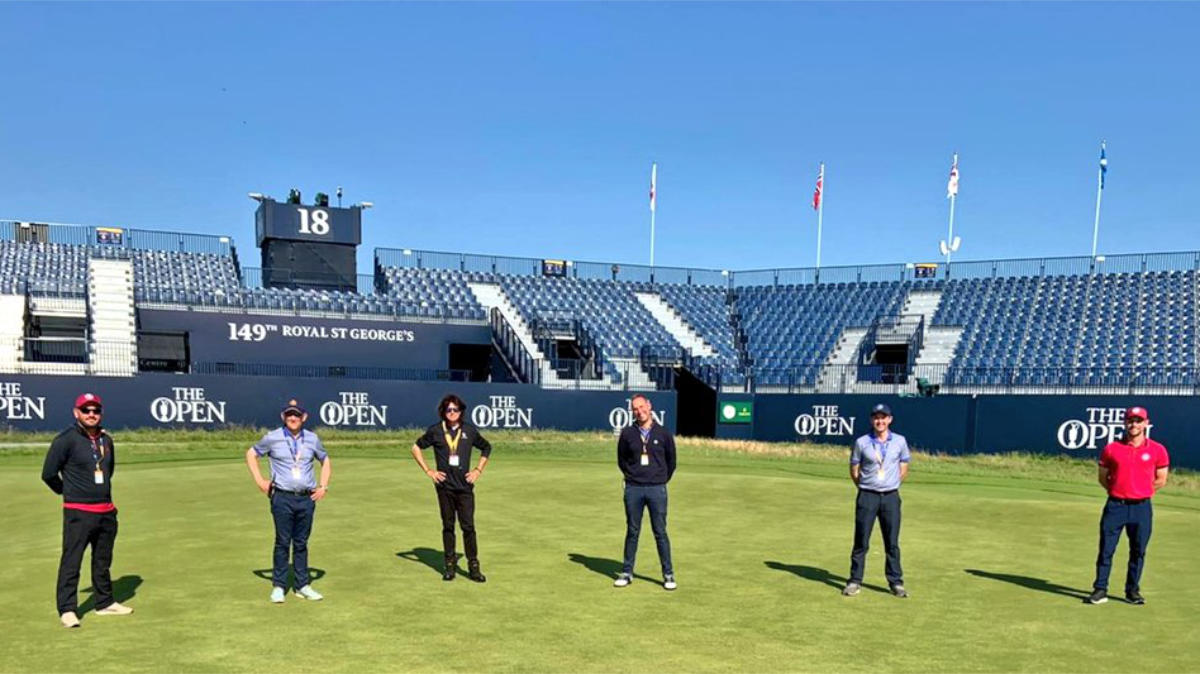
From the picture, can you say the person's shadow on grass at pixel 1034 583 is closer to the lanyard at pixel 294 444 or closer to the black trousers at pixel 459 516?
the black trousers at pixel 459 516

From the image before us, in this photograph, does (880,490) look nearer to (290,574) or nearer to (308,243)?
(290,574)

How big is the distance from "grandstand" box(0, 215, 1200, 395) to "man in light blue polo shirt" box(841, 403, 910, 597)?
2645 centimetres

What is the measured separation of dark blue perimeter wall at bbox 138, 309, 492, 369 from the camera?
1538 inches

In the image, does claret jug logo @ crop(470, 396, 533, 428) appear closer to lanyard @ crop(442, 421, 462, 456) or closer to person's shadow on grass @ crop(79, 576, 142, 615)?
person's shadow on grass @ crop(79, 576, 142, 615)

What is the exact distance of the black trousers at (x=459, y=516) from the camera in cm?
1091

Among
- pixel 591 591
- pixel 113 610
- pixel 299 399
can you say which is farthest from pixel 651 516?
pixel 299 399

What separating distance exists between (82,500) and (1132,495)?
1125cm

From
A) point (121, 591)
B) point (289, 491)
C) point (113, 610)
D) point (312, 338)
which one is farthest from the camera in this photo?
point (312, 338)

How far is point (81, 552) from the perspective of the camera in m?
9.04

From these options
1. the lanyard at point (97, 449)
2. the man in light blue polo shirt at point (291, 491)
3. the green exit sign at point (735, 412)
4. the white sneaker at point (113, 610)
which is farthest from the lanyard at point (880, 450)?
the green exit sign at point (735, 412)

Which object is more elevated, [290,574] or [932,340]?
[932,340]

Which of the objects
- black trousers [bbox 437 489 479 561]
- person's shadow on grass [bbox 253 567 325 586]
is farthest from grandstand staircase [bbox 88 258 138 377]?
black trousers [bbox 437 489 479 561]

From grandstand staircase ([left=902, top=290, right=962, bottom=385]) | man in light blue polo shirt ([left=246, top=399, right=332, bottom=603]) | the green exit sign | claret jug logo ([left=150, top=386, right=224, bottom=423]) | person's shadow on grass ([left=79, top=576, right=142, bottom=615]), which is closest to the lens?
person's shadow on grass ([left=79, top=576, right=142, bottom=615])

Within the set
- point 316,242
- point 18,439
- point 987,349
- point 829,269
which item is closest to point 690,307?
point 829,269
